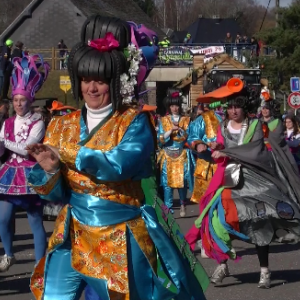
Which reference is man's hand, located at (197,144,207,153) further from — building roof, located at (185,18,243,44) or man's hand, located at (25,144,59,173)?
building roof, located at (185,18,243,44)

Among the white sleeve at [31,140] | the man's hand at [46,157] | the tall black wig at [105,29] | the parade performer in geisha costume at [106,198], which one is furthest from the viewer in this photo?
the white sleeve at [31,140]

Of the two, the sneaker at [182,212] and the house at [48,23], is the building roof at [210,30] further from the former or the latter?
the sneaker at [182,212]

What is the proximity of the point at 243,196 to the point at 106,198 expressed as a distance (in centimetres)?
275

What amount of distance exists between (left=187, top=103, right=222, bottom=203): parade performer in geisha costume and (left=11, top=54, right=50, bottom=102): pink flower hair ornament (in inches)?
55.7

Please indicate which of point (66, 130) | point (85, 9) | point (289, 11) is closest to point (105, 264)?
point (66, 130)

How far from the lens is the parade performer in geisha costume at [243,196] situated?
21.6 feet

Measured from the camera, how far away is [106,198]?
4102 mm

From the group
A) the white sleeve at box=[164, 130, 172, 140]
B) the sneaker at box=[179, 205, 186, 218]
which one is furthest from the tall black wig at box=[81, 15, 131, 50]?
the sneaker at box=[179, 205, 186, 218]

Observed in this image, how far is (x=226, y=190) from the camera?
666 centimetres

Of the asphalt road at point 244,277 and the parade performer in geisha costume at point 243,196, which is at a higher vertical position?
the parade performer in geisha costume at point 243,196

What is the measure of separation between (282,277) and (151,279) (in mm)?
3174

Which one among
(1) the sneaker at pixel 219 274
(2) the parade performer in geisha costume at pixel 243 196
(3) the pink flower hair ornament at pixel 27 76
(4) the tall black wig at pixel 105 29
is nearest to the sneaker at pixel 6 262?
(3) the pink flower hair ornament at pixel 27 76

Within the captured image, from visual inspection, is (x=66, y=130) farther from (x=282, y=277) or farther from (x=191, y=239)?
(x=282, y=277)

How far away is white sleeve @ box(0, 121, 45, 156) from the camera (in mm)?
6403
